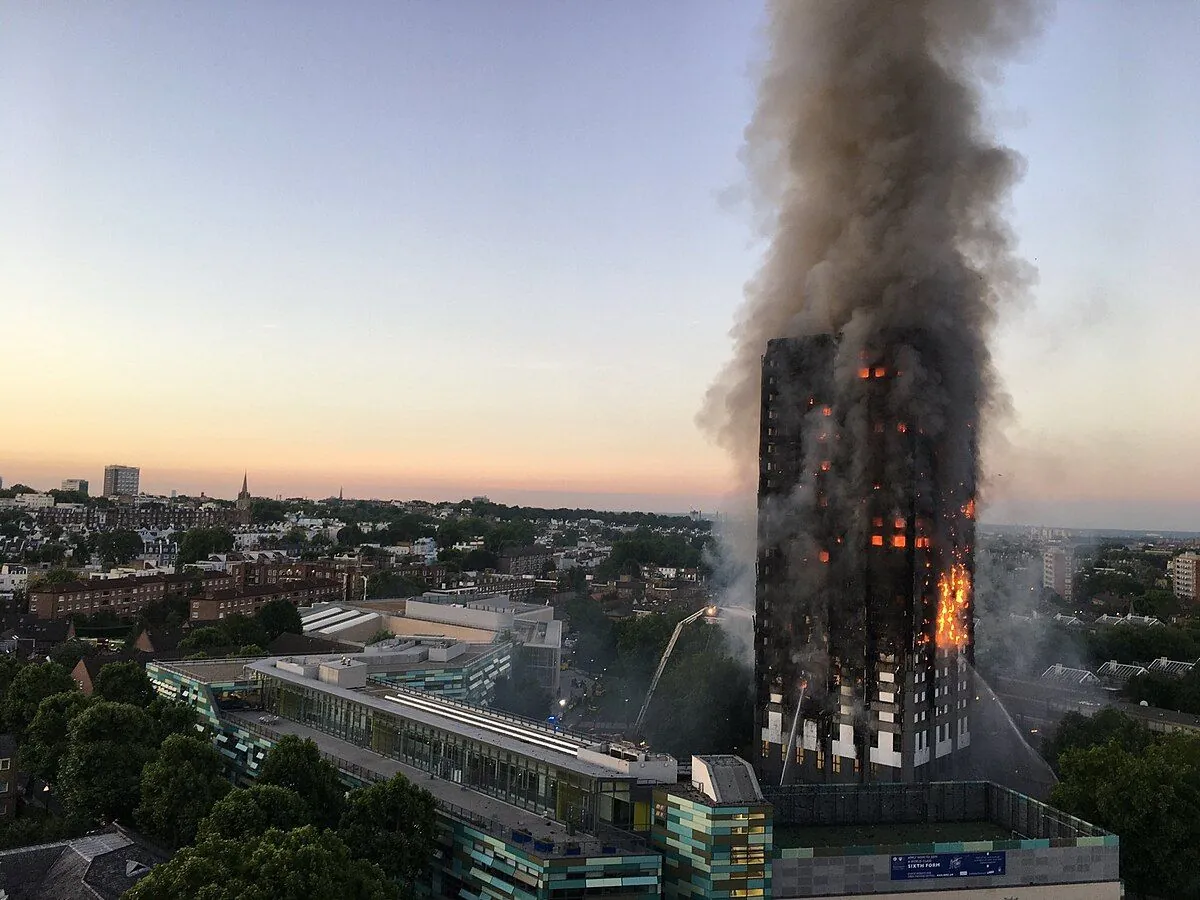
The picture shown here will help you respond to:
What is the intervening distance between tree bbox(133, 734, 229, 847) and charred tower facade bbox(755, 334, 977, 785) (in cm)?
2905

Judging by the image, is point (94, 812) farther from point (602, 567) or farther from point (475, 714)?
point (602, 567)

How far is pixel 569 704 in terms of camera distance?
7331cm

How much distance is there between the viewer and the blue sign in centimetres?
3231

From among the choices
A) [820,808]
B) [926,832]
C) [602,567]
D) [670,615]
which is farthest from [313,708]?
[602,567]

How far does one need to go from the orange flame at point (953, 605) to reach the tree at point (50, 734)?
44012 mm

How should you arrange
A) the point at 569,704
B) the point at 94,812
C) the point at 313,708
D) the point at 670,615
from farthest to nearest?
1. the point at 670,615
2. the point at 569,704
3. the point at 313,708
4. the point at 94,812

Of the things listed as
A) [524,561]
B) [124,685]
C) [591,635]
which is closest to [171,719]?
[124,685]

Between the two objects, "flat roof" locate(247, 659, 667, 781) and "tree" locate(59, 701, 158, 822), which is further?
"tree" locate(59, 701, 158, 822)

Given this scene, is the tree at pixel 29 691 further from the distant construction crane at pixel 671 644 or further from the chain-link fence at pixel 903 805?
the chain-link fence at pixel 903 805

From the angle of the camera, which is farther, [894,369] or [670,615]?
[670,615]

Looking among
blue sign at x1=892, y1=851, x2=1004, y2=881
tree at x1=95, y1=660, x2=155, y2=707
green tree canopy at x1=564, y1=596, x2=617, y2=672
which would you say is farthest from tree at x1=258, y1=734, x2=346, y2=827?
green tree canopy at x1=564, y1=596, x2=617, y2=672

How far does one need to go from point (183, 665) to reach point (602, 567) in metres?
126

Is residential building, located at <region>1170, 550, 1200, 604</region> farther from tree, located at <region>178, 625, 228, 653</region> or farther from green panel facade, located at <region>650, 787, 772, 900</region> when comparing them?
green panel facade, located at <region>650, 787, 772, 900</region>

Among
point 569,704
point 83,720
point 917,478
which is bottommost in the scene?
point 569,704
